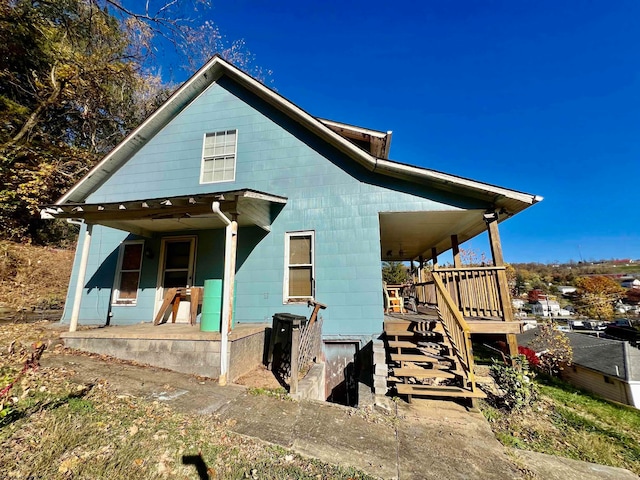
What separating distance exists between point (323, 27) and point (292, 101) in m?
7.84

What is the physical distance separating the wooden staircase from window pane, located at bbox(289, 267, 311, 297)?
6.89ft

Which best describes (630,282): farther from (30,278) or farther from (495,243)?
(30,278)

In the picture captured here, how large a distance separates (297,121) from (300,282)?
4.51 m

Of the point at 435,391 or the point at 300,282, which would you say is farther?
the point at 300,282

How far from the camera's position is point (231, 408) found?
146 inches

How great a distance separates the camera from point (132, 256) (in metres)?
8.02

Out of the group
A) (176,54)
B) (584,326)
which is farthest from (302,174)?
(584,326)

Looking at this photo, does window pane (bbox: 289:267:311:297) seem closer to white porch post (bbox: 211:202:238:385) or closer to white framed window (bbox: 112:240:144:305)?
white porch post (bbox: 211:202:238:385)

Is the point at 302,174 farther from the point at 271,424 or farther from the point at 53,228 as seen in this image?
the point at 53,228

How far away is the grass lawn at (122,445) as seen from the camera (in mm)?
2408

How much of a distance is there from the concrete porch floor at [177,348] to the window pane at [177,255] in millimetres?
2378

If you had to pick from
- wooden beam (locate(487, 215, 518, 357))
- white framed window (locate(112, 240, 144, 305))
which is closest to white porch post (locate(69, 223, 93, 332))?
white framed window (locate(112, 240, 144, 305))

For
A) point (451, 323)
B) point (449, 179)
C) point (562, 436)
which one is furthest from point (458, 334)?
point (449, 179)

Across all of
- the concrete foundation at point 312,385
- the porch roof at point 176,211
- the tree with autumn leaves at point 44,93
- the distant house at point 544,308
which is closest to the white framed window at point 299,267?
the porch roof at point 176,211
